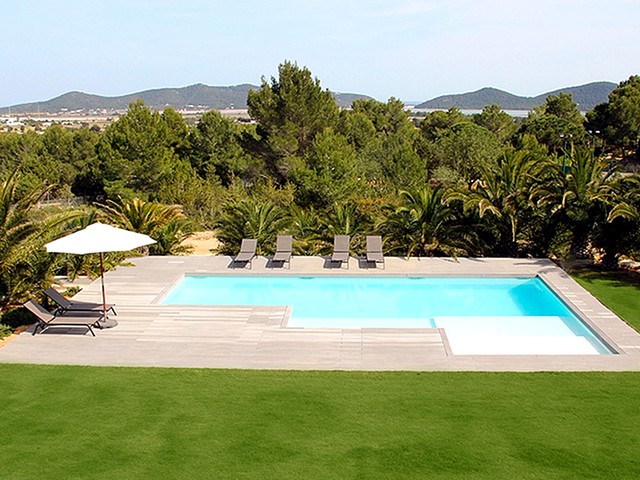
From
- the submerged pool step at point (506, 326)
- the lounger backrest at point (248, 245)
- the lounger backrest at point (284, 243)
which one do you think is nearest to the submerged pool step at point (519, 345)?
the submerged pool step at point (506, 326)

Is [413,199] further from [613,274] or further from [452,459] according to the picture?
[452,459]

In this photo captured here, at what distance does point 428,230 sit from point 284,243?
4011 mm

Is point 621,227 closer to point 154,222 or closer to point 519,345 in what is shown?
point 519,345

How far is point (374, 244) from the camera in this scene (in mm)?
15039

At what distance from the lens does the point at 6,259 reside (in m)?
10.9

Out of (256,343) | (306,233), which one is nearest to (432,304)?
(256,343)

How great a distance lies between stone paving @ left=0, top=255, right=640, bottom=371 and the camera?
8992 mm

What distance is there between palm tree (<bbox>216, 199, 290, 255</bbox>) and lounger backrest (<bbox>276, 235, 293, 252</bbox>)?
123cm

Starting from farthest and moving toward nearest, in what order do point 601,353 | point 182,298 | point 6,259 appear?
point 182,298
point 6,259
point 601,353

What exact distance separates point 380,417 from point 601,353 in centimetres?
460

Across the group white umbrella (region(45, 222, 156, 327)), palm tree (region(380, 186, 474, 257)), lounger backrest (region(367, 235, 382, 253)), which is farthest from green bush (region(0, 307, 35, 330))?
palm tree (region(380, 186, 474, 257))

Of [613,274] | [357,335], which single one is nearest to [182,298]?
[357,335]

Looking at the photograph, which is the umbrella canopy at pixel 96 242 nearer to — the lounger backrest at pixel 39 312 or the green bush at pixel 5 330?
the lounger backrest at pixel 39 312

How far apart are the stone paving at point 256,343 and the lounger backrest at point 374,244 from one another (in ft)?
13.8
